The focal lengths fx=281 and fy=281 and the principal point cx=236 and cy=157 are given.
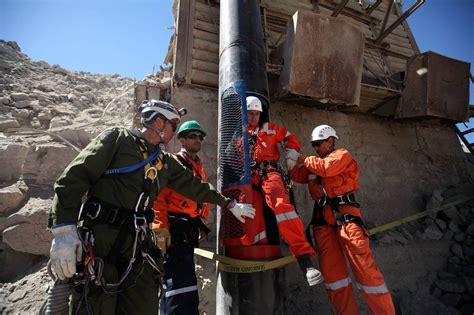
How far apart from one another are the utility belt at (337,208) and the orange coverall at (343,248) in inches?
1.1

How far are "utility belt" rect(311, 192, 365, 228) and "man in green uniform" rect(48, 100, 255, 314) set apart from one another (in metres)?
2.05

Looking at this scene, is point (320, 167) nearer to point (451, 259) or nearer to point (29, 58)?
point (451, 259)

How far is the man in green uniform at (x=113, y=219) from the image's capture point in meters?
1.96

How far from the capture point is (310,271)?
2.72 metres

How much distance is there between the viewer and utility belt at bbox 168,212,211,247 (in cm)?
291

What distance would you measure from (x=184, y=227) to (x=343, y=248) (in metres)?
1.86

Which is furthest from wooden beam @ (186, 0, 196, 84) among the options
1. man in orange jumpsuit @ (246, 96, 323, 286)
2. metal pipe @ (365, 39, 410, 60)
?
metal pipe @ (365, 39, 410, 60)

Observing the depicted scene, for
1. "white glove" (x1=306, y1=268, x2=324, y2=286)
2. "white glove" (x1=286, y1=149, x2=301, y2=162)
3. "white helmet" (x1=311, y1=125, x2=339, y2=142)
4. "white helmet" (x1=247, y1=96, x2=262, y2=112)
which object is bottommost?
"white glove" (x1=306, y1=268, x2=324, y2=286)

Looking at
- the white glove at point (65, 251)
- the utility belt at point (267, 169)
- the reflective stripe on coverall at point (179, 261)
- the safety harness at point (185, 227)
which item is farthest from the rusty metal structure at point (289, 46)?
the white glove at point (65, 251)

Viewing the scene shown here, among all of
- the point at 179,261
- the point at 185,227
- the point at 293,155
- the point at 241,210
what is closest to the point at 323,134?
the point at 293,155

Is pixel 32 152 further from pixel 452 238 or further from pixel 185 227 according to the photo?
pixel 452 238

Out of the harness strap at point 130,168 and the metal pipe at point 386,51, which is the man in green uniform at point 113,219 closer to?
the harness strap at point 130,168

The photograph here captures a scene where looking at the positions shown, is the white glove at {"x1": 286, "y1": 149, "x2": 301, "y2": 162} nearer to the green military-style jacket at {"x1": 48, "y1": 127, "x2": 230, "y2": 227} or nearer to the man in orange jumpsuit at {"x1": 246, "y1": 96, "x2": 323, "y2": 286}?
the man in orange jumpsuit at {"x1": 246, "y1": 96, "x2": 323, "y2": 286}

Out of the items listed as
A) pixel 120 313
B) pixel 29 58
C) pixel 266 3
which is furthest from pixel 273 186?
pixel 29 58
